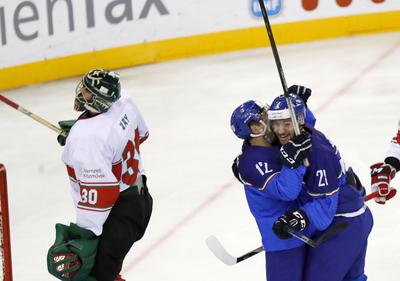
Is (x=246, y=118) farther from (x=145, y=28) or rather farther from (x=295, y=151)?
(x=145, y=28)

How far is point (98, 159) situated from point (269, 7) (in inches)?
A: 219

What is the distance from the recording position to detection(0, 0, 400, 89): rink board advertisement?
333 inches

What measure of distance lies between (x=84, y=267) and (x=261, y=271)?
46.5 inches

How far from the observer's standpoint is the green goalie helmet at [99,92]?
4.14m

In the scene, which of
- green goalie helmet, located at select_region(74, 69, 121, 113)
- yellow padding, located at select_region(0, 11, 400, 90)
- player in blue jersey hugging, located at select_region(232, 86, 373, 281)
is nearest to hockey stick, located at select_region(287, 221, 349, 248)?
player in blue jersey hugging, located at select_region(232, 86, 373, 281)

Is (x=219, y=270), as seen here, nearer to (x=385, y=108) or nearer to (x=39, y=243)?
(x=39, y=243)

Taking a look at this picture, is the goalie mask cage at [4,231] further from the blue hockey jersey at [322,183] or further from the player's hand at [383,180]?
the player's hand at [383,180]

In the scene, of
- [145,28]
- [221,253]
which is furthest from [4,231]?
[145,28]

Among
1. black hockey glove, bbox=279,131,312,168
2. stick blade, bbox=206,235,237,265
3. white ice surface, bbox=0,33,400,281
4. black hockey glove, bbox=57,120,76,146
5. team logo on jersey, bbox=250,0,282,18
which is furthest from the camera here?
team logo on jersey, bbox=250,0,282,18

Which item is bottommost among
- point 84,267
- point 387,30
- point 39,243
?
point 387,30

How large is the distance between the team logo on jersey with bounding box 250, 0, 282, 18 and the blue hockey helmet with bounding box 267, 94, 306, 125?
5547 mm

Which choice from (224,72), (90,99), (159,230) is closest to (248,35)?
(224,72)

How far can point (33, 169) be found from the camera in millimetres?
6738

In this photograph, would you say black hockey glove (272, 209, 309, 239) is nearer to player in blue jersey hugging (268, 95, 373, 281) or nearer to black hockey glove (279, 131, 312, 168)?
player in blue jersey hugging (268, 95, 373, 281)
